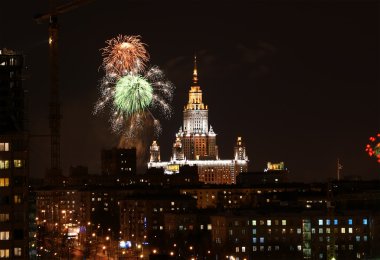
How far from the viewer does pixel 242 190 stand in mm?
177000

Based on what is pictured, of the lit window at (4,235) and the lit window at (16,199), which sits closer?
the lit window at (4,235)

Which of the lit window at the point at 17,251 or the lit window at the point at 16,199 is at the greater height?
the lit window at the point at 16,199

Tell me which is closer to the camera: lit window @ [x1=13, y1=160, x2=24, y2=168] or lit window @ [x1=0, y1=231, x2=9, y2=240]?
lit window @ [x1=0, y1=231, x2=9, y2=240]

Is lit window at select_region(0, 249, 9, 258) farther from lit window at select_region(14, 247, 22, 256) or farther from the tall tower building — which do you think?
lit window at select_region(14, 247, 22, 256)

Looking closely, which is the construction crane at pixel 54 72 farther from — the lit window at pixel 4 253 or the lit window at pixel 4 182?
the lit window at pixel 4 253

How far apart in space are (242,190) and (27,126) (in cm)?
10986

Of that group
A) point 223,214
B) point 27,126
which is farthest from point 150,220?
point 27,126

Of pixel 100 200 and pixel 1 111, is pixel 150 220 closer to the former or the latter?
pixel 100 200

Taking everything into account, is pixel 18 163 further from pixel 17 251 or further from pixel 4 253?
pixel 4 253

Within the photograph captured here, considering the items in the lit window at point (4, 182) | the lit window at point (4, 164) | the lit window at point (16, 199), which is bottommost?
the lit window at point (16, 199)

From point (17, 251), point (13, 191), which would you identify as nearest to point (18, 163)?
point (13, 191)

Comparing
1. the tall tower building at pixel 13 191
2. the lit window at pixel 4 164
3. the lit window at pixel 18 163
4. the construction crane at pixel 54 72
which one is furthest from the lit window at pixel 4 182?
the construction crane at pixel 54 72

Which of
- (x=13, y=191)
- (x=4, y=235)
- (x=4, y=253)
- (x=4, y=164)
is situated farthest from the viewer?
(x=4, y=164)

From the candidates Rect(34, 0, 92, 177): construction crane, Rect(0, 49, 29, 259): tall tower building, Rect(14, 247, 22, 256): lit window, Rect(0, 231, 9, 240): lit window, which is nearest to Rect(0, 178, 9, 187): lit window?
Rect(0, 49, 29, 259): tall tower building
